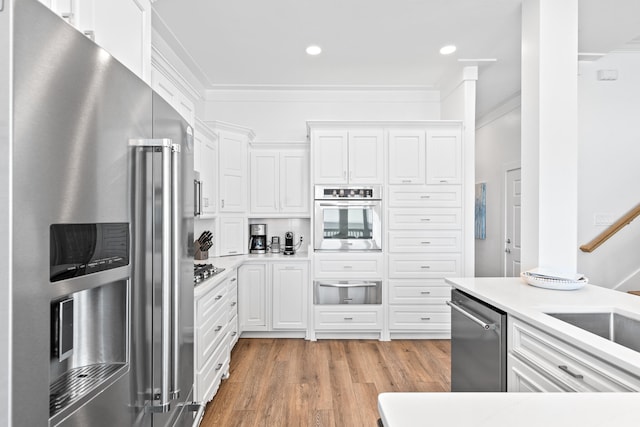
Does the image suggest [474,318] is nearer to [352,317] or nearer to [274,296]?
[352,317]

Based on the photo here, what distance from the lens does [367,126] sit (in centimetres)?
395

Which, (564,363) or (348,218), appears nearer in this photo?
(564,363)

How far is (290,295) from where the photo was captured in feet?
12.9

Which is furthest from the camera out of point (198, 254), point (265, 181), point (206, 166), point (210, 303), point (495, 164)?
point (495, 164)

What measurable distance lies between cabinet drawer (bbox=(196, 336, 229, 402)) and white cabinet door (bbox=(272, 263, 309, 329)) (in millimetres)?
989

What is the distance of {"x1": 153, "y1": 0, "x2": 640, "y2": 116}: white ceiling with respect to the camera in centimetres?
278

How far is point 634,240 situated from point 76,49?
4.99 meters

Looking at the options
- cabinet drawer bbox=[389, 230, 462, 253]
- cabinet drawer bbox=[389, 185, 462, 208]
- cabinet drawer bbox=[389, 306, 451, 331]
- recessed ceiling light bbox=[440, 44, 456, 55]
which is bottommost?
cabinet drawer bbox=[389, 306, 451, 331]

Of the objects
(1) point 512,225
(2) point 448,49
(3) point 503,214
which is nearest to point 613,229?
(1) point 512,225

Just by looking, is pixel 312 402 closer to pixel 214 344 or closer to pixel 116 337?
pixel 214 344

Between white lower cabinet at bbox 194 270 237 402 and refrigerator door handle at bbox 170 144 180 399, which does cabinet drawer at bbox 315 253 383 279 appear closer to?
white lower cabinet at bbox 194 270 237 402

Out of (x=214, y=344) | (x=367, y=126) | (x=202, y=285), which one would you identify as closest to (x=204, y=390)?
(x=214, y=344)

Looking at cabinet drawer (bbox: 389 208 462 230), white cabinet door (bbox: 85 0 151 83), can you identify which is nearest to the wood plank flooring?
cabinet drawer (bbox: 389 208 462 230)

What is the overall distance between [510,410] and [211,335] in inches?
84.4
